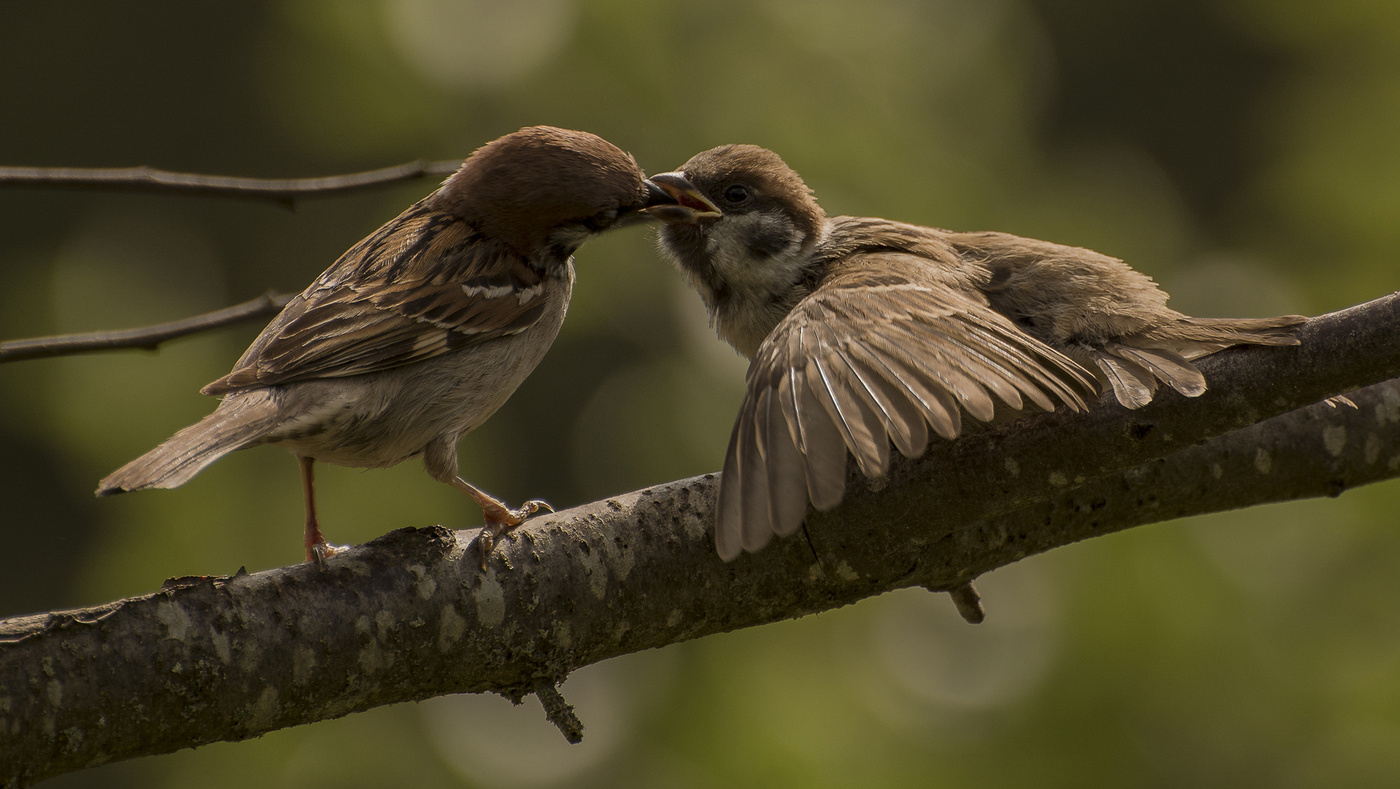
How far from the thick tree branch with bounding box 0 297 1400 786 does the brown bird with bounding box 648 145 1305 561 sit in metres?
0.14

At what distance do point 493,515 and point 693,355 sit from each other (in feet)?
18.7

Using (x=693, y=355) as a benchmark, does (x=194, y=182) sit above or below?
above

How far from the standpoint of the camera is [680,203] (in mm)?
4039

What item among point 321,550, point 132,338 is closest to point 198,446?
point 132,338

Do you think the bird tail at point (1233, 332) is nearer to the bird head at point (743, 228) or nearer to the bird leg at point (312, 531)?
the bird head at point (743, 228)

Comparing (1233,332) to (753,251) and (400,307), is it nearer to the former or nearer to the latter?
(753,251)

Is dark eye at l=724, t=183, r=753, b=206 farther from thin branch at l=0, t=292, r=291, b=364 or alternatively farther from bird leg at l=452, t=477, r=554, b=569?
thin branch at l=0, t=292, r=291, b=364

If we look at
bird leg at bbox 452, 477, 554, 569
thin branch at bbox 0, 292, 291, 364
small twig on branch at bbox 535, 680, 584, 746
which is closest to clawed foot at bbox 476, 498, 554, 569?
bird leg at bbox 452, 477, 554, 569

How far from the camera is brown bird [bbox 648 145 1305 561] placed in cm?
248

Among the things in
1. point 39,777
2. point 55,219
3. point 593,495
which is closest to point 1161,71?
point 593,495

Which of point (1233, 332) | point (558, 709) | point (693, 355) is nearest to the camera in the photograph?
point (558, 709)

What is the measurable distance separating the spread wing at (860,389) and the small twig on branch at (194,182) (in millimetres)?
986

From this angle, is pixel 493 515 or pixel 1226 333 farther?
pixel 493 515

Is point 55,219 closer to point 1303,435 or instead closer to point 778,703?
point 778,703
